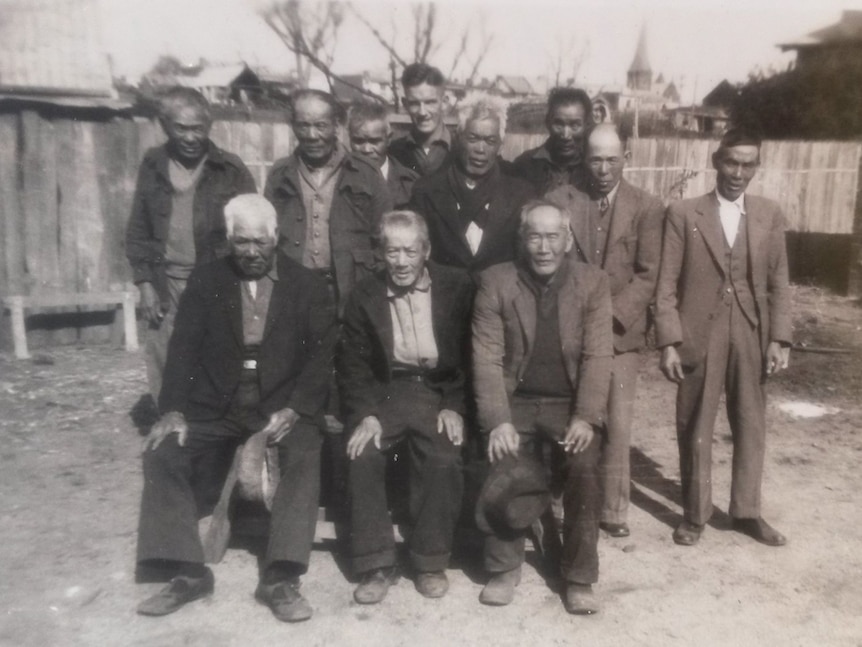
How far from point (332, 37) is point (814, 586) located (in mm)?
8908

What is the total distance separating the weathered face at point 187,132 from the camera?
164 inches

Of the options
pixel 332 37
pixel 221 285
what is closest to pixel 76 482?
pixel 221 285

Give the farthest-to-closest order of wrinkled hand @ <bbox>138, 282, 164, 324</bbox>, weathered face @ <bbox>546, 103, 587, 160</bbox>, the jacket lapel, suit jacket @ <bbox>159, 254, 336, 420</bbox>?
wrinkled hand @ <bbox>138, 282, 164, 324</bbox> < weathered face @ <bbox>546, 103, 587, 160</bbox> < the jacket lapel < suit jacket @ <bbox>159, 254, 336, 420</bbox>

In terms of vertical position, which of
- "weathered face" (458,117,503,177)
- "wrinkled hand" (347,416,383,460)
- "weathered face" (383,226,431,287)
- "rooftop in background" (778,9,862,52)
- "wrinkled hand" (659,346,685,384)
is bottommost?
"wrinkled hand" (347,416,383,460)

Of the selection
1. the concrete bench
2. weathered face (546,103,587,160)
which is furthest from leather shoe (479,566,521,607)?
the concrete bench

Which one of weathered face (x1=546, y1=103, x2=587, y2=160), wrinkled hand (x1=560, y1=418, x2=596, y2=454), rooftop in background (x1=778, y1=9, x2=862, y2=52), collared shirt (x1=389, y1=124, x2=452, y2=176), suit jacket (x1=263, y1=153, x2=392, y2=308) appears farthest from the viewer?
rooftop in background (x1=778, y1=9, x2=862, y2=52)

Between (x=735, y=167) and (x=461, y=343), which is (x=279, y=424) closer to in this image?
(x=461, y=343)

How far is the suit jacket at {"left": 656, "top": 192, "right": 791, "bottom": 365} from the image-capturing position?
389 centimetres

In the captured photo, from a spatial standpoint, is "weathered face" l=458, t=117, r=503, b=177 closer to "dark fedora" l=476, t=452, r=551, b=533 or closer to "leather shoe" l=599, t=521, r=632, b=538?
"dark fedora" l=476, t=452, r=551, b=533

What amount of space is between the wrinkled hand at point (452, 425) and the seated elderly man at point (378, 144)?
1.44m

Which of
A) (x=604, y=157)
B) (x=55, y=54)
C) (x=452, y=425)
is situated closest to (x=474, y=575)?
(x=452, y=425)

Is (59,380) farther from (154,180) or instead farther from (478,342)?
(478,342)

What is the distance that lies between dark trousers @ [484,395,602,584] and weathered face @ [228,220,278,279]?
134 centimetres

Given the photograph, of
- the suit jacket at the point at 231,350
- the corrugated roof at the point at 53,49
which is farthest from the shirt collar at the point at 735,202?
the corrugated roof at the point at 53,49
